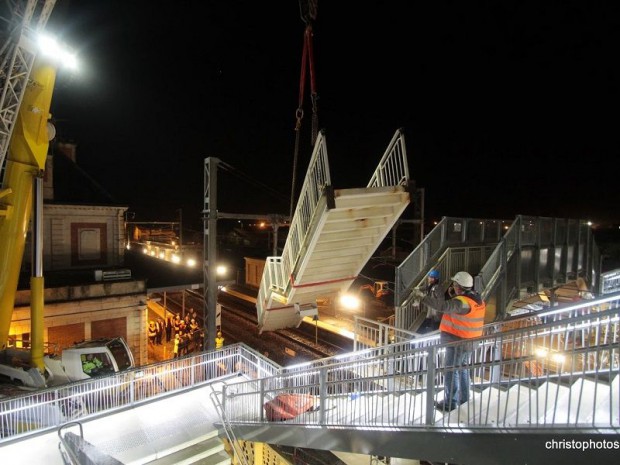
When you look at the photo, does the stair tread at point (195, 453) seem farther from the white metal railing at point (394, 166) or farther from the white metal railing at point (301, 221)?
the white metal railing at point (394, 166)

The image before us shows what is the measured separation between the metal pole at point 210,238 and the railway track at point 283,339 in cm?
726

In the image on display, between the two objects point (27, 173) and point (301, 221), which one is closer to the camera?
point (301, 221)

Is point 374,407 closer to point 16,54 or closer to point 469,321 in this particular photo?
point 469,321

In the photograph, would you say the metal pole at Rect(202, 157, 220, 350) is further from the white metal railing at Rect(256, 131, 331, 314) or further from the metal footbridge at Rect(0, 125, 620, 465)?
the white metal railing at Rect(256, 131, 331, 314)

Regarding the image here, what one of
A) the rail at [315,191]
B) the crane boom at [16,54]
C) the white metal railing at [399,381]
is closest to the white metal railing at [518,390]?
the white metal railing at [399,381]

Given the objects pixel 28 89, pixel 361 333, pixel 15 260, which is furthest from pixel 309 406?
pixel 28 89

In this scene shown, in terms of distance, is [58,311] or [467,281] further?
[58,311]

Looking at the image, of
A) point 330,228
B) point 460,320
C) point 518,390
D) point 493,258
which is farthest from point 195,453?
point 493,258

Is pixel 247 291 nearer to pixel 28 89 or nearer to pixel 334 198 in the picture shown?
pixel 28 89

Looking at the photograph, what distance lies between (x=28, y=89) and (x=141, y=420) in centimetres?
965

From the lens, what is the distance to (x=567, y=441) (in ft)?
9.77

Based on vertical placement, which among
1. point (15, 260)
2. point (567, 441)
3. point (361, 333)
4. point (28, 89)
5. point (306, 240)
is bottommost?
point (361, 333)

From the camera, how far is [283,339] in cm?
1892

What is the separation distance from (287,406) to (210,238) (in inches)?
193
